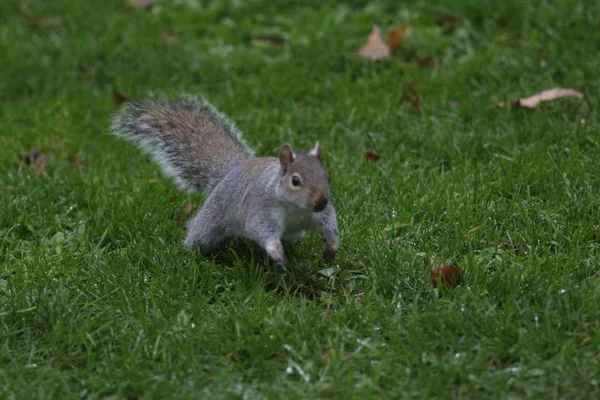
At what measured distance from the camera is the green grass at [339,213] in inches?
103

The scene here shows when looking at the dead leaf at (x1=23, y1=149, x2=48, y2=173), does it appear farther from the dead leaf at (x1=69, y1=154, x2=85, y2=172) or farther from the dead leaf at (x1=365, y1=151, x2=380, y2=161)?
the dead leaf at (x1=365, y1=151, x2=380, y2=161)

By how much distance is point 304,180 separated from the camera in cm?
294

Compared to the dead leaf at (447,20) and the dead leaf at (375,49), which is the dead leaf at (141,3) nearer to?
the dead leaf at (375,49)

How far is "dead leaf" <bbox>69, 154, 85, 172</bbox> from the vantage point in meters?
4.48

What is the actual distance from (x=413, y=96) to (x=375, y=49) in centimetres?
69

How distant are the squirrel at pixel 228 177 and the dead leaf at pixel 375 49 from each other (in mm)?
1779

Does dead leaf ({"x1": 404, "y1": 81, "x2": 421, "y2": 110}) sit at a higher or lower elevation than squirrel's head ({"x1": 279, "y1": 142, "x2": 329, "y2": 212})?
lower

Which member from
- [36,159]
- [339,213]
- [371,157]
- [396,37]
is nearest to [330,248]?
[339,213]

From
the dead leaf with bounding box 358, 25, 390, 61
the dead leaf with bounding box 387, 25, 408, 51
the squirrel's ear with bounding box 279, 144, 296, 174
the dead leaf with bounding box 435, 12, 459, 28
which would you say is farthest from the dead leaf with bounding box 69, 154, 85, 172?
the dead leaf with bounding box 435, 12, 459, 28

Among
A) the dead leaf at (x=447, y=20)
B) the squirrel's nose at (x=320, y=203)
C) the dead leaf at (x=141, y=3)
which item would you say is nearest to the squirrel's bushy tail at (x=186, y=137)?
the squirrel's nose at (x=320, y=203)

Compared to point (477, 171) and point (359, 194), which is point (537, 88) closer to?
point (477, 171)

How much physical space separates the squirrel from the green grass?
5.4 inches

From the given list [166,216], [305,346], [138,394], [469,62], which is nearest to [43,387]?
[138,394]

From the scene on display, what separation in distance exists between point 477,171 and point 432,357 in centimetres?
154
